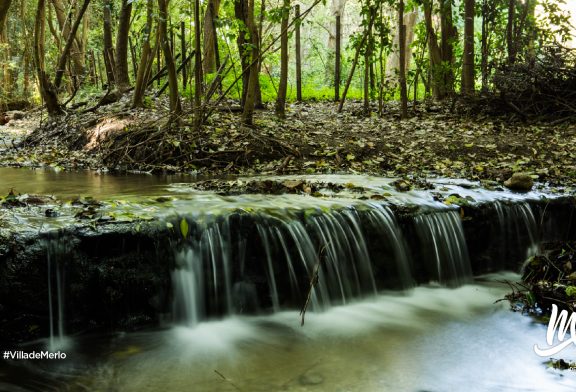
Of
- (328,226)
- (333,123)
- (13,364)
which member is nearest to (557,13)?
(333,123)

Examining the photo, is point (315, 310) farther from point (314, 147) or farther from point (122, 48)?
point (122, 48)

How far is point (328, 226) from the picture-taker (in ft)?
15.6

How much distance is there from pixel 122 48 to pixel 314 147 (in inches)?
268

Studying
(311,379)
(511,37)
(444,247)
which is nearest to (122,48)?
(511,37)

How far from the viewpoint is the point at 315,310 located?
14.3 feet

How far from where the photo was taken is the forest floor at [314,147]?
8.07m

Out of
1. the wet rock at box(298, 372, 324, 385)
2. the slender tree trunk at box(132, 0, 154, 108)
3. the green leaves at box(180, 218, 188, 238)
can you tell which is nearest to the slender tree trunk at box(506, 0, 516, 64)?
the slender tree trunk at box(132, 0, 154, 108)

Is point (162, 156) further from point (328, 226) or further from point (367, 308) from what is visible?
point (367, 308)

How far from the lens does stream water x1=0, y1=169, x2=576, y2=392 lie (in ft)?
10.6

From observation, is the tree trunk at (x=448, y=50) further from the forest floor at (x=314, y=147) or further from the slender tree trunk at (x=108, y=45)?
the slender tree trunk at (x=108, y=45)

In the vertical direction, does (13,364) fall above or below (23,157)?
below

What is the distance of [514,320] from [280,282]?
6.18 feet

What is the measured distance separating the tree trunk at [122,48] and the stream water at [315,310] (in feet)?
26.5

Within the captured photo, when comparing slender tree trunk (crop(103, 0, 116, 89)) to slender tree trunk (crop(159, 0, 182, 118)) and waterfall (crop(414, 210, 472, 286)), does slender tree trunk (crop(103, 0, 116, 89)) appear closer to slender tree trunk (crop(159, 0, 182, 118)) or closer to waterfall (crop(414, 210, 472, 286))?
slender tree trunk (crop(159, 0, 182, 118))
